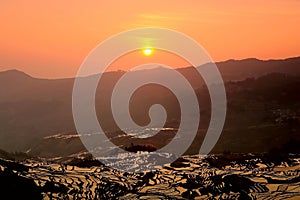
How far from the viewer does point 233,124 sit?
363ft

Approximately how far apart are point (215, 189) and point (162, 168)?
33.1ft

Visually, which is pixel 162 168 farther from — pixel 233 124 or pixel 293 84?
pixel 293 84

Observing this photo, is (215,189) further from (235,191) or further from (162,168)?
(162,168)

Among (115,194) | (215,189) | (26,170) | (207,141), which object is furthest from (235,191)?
(207,141)

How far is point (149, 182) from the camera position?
3772 cm

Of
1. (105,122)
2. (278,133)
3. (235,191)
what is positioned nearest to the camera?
(235,191)

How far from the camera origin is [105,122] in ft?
611

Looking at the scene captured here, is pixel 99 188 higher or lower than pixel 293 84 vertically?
lower

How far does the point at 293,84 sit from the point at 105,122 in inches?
3154

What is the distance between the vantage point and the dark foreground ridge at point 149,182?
3216 cm

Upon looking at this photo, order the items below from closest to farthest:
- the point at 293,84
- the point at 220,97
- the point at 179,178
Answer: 1. the point at 179,178
2. the point at 293,84
3. the point at 220,97

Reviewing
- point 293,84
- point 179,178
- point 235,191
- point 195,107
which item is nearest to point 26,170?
point 179,178

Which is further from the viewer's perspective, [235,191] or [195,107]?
[195,107]

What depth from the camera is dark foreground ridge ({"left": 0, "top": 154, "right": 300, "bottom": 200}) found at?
32.2 m
